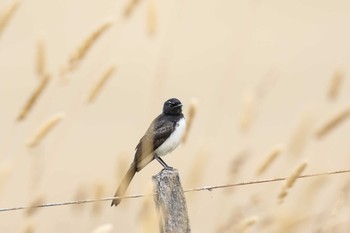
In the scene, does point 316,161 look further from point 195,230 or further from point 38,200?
point 38,200

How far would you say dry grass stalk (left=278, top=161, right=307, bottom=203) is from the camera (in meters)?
6.20

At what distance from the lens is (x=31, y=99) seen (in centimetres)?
685

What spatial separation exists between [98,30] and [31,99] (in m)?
0.69

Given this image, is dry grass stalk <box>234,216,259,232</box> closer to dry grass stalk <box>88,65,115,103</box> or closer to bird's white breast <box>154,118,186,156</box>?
dry grass stalk <box>88,65,115,103</box>

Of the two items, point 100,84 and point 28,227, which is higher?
point 100,84

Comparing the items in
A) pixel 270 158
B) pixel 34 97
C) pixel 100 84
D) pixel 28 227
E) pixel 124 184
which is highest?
pixel 100 84

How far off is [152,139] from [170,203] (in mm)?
2491

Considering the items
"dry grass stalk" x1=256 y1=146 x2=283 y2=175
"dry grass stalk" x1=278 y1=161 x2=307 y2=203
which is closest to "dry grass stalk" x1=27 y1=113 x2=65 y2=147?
"dry grass stalk" x1=256 y1=146 x2=283 y2=175

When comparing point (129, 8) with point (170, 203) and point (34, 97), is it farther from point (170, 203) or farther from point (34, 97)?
point (170, 203)

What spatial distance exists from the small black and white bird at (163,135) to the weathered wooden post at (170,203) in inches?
62.5

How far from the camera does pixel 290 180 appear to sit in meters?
6.27

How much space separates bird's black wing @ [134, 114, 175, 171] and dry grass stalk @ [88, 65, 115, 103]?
2.01 feet

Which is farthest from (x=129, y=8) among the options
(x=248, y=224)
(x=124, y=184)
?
(x=248, y=224)

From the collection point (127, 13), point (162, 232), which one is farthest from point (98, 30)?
point (162, 232)
